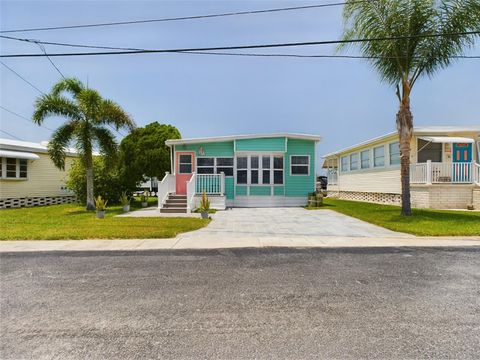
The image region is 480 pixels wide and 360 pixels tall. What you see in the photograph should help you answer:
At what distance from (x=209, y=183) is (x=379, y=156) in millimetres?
10874

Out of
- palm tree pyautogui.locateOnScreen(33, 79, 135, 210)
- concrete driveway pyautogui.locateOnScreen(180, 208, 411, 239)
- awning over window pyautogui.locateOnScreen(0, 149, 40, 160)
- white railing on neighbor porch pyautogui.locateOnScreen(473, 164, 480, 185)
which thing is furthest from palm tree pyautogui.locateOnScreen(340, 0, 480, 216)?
awning over window pyautogui.locateOnScreen(0, 149, 40, 160)

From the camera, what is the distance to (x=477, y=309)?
3363 mm

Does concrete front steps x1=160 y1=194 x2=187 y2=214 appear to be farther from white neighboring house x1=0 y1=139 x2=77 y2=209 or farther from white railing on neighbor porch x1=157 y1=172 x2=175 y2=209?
white neighboring house x1=0 y1=139 x2=77 y2=209

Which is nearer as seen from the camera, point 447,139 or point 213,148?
point 447,139

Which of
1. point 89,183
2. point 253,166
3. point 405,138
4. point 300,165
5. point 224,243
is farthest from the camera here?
point 300,165

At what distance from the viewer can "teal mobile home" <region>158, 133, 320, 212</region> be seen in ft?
53.4

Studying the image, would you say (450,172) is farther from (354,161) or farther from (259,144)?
(259,144)

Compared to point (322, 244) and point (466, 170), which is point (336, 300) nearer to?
point (322, 244)

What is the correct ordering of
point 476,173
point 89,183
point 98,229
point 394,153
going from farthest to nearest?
1. point 394,153
2. point 89,183
3. point 476,173
4. point 98,229

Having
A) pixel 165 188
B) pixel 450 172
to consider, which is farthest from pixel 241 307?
pixel 450 172

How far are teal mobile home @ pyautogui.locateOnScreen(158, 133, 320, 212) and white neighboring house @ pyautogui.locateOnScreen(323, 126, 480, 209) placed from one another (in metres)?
4.49

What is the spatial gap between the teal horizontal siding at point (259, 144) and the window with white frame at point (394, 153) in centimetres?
646

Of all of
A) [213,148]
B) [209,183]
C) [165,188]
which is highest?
[213,148]

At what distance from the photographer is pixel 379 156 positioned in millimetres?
18109
